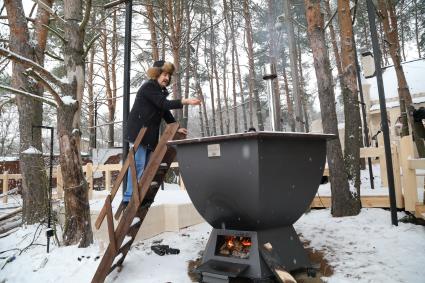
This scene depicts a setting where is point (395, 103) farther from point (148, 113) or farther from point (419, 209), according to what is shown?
point (148, 113)

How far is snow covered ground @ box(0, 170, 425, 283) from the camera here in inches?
108

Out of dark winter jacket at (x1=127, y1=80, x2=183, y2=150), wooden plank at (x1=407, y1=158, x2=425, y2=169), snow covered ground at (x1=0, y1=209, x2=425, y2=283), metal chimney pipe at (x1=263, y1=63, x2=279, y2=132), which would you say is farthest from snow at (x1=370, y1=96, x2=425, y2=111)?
dark winter jacket at (x1=127, y1=80, x2=183, y2=150)

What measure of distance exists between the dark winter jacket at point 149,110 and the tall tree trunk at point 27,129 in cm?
265

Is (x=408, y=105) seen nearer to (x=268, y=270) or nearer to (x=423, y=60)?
(x=268, y=270)

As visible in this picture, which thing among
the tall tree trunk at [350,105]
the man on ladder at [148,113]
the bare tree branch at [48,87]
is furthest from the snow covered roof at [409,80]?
the bare tree branch at [48,87]

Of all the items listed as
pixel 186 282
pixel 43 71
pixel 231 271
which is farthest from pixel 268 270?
pixel 43 71

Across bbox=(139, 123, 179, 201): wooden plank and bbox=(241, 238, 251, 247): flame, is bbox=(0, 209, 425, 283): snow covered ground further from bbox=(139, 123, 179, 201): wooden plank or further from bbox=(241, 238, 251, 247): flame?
bbox=(139, 123, 179, 201): wooden plank

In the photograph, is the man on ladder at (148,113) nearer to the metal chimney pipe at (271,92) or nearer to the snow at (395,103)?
the metal chimney pipe at (271,92)

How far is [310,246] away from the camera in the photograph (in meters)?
3.47

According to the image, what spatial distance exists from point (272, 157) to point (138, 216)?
156 centimetres

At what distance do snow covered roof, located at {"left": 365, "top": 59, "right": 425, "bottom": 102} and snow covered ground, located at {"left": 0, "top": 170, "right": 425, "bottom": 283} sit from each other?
549 inches

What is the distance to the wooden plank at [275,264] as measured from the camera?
7.70 feet

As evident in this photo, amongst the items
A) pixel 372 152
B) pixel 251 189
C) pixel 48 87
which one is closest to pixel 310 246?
pixel 251 189

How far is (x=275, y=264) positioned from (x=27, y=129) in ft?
15.4
